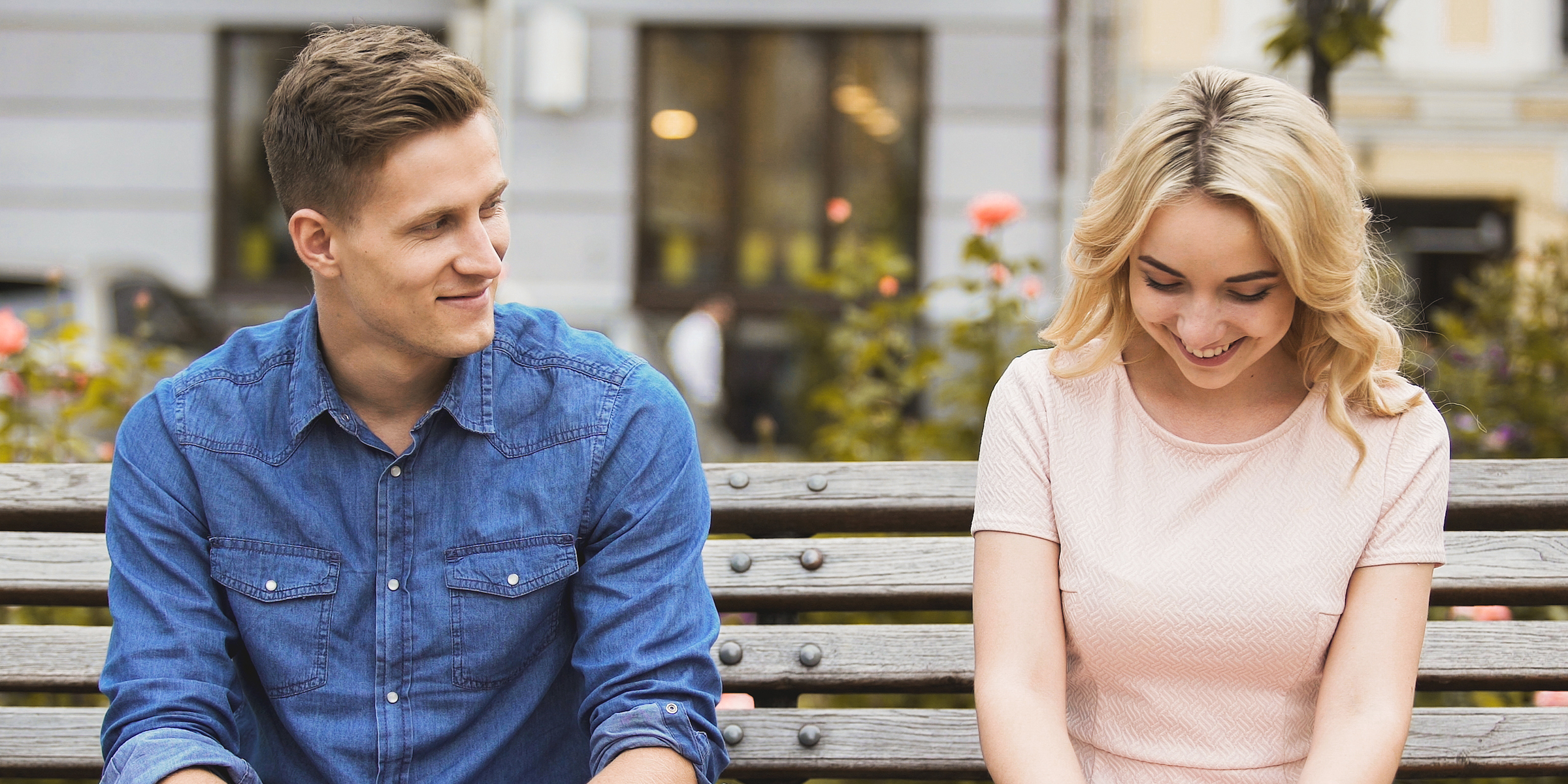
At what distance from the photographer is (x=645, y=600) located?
5.83ft

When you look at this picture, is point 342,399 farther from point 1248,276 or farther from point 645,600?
point 1248,276

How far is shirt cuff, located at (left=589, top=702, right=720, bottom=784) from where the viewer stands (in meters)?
1.70

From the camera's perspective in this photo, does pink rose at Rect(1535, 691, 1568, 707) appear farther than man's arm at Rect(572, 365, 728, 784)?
Yes

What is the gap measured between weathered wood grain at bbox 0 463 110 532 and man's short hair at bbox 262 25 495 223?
86 centimetres

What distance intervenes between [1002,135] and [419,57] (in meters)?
8.88

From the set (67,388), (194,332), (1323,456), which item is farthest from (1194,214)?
(194,332)

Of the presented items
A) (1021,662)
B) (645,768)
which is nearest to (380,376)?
(645,768)

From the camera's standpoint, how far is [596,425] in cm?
183

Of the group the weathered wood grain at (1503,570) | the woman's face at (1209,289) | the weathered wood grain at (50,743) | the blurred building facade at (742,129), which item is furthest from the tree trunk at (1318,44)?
the blurred building facade at (742,129)

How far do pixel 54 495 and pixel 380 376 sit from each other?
87 centimetres

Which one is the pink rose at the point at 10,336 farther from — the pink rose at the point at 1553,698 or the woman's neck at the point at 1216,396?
the pink rose at the point at 1553,698

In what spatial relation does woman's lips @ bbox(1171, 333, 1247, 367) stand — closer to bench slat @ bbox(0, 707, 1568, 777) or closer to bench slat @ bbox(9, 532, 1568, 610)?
bench slat @ bbox(9, 532, 1568, 610)

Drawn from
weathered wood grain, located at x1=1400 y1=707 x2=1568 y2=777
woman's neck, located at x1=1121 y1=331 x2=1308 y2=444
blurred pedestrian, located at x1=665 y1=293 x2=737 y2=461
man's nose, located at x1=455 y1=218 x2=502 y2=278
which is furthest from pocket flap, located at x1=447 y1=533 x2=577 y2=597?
blurred pedestrian, located at x1=665 y1=293 x2=737 y2=461

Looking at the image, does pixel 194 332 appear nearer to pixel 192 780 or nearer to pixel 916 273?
pixel 916 273
